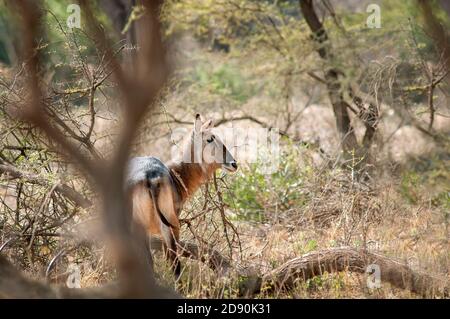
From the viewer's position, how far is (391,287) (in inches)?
247

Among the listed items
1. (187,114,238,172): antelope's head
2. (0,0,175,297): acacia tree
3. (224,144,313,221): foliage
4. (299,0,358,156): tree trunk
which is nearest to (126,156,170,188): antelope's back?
(187,114,238,172): antelope's head

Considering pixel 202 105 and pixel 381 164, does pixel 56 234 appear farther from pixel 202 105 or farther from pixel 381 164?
pixel 202 105

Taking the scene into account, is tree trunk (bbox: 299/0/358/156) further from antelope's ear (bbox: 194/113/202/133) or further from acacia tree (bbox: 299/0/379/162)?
antelope's ear (bbox: 194/113/202/133)

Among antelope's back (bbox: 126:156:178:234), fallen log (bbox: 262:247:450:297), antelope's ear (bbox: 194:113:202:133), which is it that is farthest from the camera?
antelope's ear (bbox: 194:113:202:133)

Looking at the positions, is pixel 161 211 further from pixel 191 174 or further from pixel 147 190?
pixel 191 174

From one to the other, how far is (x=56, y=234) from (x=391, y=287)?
3.05m

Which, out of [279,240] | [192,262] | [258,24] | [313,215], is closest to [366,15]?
[258,24]

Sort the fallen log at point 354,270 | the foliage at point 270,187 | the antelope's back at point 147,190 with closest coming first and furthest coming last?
the fallen log at point 354,270
the antelope's back at point 147,190
the foliage at point 270,187

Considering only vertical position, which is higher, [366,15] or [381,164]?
[366,15]

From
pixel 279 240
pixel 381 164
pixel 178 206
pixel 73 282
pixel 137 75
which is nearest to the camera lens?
pixel 137 75

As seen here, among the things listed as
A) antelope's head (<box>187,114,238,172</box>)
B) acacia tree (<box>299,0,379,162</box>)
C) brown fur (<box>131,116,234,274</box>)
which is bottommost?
brown fur (<box>131,116,234,274</box>)

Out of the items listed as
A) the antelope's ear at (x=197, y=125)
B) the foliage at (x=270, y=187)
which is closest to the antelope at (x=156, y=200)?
the antelope's ear at (x=197, y=125)

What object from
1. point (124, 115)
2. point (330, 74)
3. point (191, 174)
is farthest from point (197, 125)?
point (330, 74)

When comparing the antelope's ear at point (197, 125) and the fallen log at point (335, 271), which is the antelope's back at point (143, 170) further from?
the antelope's ear at point (197, 125)
